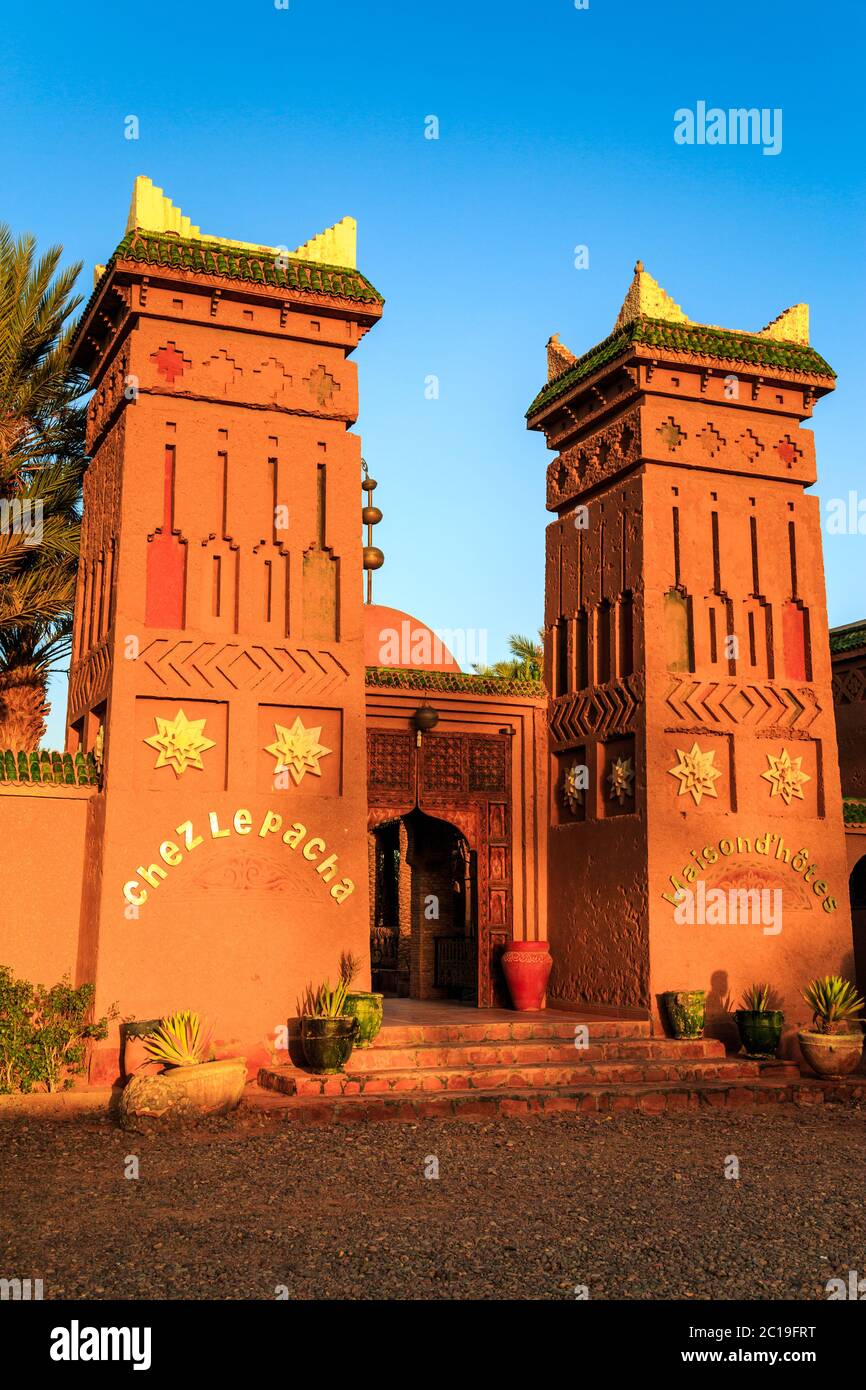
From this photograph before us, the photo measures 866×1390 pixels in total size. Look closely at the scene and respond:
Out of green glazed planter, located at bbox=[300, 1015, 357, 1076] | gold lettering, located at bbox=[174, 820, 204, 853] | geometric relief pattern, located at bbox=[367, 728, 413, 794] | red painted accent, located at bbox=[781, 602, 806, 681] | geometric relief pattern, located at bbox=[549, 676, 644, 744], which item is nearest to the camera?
green glazed planter, located at bbox=[300, 1015, 357, 1076]

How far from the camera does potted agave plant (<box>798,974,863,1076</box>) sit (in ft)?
40.4

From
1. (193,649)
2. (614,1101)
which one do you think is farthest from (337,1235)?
(193,649)

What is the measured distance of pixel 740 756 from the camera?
1433 centimetres

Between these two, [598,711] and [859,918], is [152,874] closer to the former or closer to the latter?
[598,711]

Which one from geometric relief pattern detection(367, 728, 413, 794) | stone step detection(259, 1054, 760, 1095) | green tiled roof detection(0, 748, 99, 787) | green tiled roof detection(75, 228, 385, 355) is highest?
green tiled roof detection(75, 228, 385, 355)

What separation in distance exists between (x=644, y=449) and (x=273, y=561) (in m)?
4.55

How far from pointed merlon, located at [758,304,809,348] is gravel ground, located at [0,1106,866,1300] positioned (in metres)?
9.35

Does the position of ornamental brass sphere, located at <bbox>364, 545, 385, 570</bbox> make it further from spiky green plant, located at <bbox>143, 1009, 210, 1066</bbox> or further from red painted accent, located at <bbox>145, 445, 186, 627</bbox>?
spiky green plant, located at <bbox>143, 1009, 210, 1066</bbox>

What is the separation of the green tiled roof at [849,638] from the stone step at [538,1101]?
808cm

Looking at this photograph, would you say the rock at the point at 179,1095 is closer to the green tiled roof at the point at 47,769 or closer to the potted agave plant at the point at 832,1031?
the green tiled roof at the point at 47,769

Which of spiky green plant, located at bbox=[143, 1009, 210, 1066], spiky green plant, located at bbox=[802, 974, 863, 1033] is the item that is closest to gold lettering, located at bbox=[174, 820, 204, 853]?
spiky green plant, located at bbox=[143, 1009, 210, 1066]

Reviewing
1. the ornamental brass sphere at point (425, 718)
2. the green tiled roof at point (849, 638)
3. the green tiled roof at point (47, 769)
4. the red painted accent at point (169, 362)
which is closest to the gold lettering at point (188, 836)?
the green tiled roof at point (47, 769)

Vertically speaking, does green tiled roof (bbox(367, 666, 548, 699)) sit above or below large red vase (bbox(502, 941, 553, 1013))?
above

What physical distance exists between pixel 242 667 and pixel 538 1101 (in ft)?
16.2
